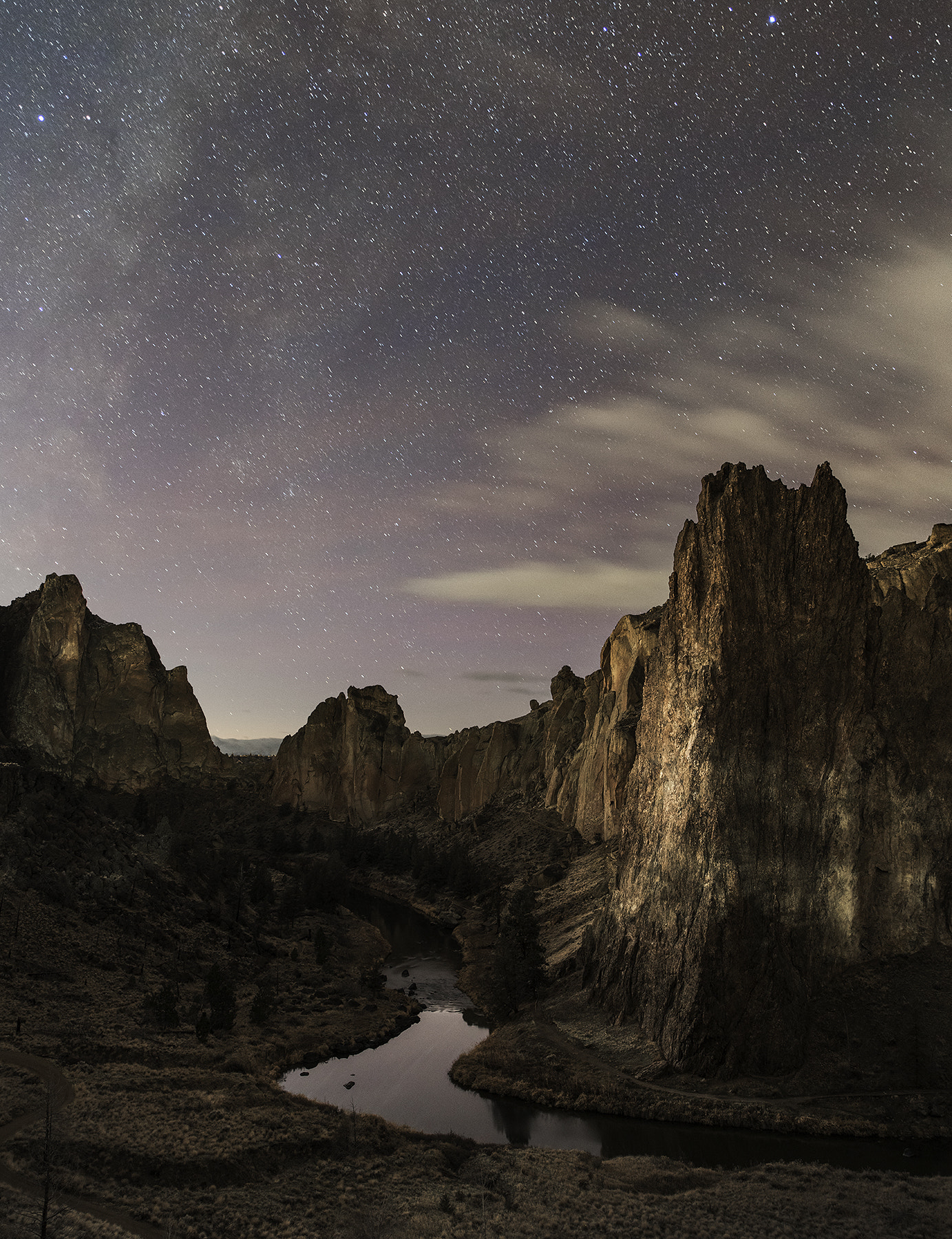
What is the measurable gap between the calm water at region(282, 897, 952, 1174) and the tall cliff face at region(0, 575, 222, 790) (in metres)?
96.1

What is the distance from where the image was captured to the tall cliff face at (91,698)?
149 meters

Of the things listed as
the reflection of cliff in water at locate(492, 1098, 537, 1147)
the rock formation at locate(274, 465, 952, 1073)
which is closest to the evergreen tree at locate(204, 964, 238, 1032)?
the reflection of cliff in water at locate(492, 1098, 537, 1147)

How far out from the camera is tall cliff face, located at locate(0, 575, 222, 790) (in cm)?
14875

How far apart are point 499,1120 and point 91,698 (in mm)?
148799

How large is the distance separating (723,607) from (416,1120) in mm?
36866

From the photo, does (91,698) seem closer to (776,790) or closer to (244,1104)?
(244,1104)

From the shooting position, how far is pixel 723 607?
55.6 m

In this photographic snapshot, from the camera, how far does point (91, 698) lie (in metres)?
170

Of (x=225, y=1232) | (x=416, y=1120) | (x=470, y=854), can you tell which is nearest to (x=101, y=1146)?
(x=225, y=1232)

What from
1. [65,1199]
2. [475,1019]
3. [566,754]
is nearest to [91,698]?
[566,754]

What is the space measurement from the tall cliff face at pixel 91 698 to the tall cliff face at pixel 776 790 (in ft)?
364

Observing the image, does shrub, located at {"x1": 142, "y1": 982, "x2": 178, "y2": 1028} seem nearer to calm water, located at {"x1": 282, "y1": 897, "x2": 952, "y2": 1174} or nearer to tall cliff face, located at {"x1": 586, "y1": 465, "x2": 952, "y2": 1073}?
calm water, located at {"x1": 282, "y1": 897, "x2": 952, "y2": 1174}

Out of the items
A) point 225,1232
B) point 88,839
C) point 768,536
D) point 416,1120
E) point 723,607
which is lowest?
point 416,1120

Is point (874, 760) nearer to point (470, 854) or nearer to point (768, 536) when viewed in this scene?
point (768, 536)
